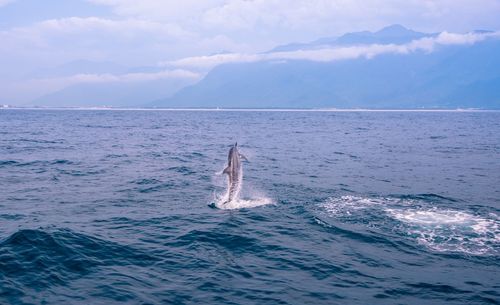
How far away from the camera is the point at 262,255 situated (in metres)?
17.4

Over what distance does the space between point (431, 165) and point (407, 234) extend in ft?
82.4

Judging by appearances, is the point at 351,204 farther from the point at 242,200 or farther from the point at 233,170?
the point at 233,170

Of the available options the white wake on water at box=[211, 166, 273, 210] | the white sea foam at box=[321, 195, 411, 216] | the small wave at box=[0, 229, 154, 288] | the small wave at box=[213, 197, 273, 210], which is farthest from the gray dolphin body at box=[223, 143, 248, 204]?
the small wave at box=[0, 229, 154, 288]

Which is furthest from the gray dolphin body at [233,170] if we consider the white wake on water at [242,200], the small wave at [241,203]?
the small wave at [241,203]

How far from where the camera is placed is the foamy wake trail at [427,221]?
1905 cm

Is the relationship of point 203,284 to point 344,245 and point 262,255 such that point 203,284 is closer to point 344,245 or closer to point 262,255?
point 262,255

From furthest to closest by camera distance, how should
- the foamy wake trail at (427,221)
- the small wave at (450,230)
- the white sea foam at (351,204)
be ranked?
the white sea foam at (351,204) → the foamy wake trail at (427,221) → the small wave at (450,230)

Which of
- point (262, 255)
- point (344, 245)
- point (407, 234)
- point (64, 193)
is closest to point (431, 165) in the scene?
point (407, 234)

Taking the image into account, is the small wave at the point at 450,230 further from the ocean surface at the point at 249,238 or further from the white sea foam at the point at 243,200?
the white sea foam at the point at 243,200

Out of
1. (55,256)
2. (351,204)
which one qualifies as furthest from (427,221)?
(55,256)

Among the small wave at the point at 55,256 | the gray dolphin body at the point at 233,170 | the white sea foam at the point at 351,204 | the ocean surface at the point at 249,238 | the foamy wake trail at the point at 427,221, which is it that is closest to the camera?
the ocean surface at the point at 249,238

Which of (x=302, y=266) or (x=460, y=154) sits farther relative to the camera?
(x=460, y=154)

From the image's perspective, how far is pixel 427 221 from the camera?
2211 centimetres

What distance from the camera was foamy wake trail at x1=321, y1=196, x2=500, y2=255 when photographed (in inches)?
750
